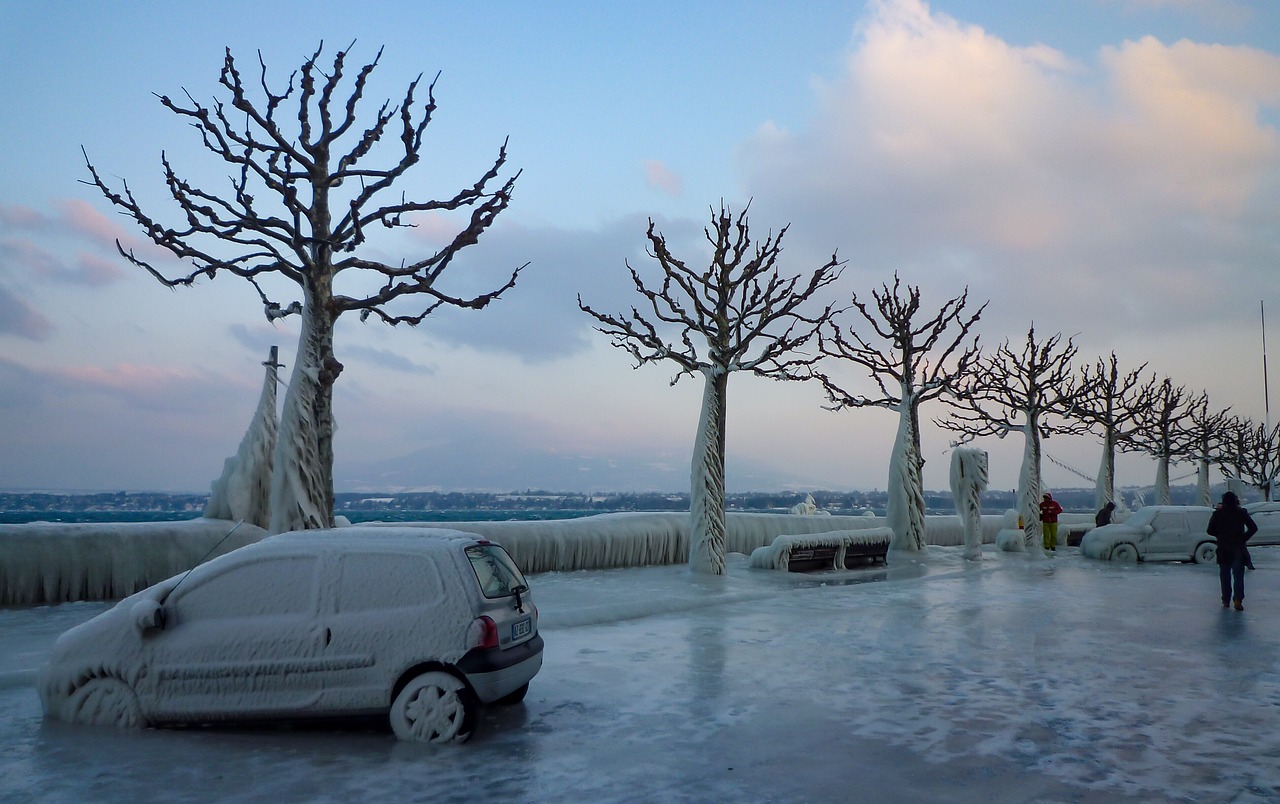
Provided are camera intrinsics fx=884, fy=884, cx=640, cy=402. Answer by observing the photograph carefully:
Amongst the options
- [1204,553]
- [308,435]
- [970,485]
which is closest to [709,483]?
[308,435]

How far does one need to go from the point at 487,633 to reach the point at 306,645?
1.34 metres

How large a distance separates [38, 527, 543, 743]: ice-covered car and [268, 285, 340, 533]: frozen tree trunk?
627cm

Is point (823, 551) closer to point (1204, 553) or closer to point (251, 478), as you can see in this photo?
point (1204, 553)

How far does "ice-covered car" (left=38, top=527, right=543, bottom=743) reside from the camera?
643cm

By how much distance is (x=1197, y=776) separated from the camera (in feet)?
18.1

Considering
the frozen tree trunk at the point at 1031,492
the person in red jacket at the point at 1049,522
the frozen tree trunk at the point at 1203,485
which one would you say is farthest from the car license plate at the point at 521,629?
the frozen tree trunk at the point at 1203,485

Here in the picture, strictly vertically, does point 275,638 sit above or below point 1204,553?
above

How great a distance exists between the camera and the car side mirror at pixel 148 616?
6527 millimetres

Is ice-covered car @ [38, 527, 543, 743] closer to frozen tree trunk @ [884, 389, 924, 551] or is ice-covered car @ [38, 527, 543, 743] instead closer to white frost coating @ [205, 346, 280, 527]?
white frost coating @ [205, 346, 280, 527]

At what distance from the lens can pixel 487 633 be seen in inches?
256

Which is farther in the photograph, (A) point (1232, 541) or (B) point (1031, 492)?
(B) point (1031, 492)

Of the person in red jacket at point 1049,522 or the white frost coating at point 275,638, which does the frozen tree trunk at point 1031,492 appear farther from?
the white frost coating at point 275,638

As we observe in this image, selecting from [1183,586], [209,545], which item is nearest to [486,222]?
[209,545]

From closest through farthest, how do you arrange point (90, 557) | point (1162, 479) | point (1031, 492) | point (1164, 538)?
point (90, 557)
point (1164, 538)
point (1031, 492)
point (1162, 479)
